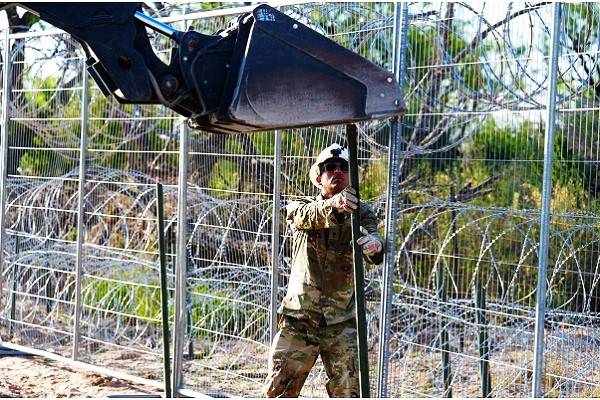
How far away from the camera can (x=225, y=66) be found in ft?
14.0

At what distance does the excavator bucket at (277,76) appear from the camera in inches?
164

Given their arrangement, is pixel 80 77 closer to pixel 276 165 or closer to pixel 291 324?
pixel 276 165

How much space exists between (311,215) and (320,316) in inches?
23.5

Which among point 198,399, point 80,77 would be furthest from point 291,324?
point 80,77

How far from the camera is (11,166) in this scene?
10898 mm

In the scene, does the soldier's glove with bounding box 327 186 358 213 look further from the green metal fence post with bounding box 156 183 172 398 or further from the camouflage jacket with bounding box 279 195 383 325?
the green metal fence post with bounding box 156 183 172 398

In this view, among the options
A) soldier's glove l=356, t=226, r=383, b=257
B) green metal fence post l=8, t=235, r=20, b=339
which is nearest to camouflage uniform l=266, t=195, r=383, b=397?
soldier's glove l=356, t=226, r=383, b=257

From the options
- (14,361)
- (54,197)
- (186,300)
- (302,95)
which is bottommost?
(14,361)

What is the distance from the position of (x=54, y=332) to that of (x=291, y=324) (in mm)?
4836

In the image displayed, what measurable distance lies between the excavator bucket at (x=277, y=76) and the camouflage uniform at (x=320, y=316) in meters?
1.79

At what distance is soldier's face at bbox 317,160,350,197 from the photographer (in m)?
6.12

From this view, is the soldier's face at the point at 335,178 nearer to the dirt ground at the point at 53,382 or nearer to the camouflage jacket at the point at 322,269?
the camouflage jacket at the point at 322,269

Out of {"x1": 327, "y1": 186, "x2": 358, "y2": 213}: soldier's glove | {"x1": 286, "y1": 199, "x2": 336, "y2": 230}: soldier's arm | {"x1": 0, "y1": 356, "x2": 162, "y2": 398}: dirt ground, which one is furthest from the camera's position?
{"x1": 0, "y1": 356, "x2": 162, "y2": 398}: dirt ground

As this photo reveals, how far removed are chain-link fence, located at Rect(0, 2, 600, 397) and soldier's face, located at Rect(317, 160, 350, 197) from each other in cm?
36
